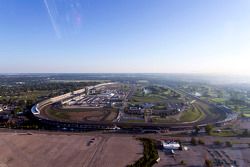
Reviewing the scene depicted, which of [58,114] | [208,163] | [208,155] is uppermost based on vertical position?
[208,163]

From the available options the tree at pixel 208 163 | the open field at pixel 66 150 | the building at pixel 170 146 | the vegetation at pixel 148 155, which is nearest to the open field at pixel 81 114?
the open field at pixel 66 150

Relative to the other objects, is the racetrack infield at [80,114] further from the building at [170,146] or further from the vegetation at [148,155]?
the building at [170,146]

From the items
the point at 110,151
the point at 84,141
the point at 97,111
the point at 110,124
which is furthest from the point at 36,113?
the point at 110,151

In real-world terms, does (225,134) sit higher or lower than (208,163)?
lower

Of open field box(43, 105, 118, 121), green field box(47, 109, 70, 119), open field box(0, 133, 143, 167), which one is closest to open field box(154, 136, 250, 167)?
open field box(0, 133, 143, 167)

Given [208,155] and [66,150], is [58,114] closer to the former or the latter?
[66,150]

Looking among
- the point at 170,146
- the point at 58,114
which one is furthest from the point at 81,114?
the point at 170,146

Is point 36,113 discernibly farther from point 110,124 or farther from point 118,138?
point 118,138

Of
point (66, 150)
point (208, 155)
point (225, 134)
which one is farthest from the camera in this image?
point (225, 134)
